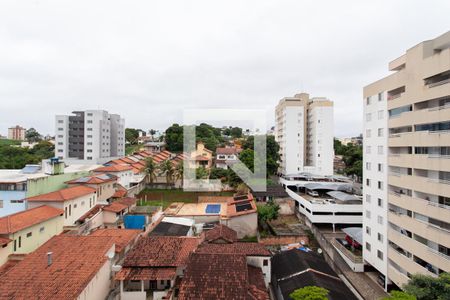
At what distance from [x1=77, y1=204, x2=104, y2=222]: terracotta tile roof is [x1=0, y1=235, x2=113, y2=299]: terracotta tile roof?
584 centimetres

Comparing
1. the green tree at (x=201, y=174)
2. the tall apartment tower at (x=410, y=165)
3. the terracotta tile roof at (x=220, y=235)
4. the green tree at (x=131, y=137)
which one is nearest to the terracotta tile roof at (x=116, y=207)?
the terracotta tile roof at (x=220, y=235)

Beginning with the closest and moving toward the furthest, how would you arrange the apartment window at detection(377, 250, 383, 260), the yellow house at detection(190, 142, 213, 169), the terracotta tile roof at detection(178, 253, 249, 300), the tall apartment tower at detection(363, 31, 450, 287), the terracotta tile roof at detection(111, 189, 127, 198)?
the terracotta tile roof at detection(178, 253, 249, 300)
the tall apartment tower at detection(363, 31, 450, 287)
the apartment window at detection(377, 250, 383, 260)
the terracotta tile roof at detection(111, 189, 127, 198)
the yellow house at detection(190, 142, 213, 169)

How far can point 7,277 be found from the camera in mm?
8562

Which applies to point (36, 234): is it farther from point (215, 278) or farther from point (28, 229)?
point (215, 278)

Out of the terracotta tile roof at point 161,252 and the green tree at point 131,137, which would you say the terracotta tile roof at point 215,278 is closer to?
the terracotta tile roof at point 161,252

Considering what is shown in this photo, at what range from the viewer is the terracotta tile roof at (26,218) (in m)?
11.9

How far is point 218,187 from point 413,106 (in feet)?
65.3

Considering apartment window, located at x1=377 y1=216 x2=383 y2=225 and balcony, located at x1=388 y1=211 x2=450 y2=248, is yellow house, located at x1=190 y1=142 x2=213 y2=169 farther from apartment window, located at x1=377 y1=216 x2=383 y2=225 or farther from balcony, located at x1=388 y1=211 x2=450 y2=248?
balcony, located at x1=388 y1=211 x2=450 y2=248

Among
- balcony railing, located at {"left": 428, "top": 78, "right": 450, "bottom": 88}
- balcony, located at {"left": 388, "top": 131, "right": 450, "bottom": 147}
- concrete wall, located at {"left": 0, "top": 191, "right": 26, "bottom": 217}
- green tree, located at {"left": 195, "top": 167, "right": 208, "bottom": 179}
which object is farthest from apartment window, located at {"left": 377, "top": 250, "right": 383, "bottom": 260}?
concrete wall, located at {"left": 0, "top": 191, "right": 26, "bottom": 217}

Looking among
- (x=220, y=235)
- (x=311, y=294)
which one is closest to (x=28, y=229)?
(x=220, y=235)

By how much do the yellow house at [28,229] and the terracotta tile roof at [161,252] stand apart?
19.9ft

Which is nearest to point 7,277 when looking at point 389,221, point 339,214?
point 389,221

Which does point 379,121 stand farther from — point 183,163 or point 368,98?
point 183,163

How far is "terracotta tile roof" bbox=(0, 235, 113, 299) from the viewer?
796cm
